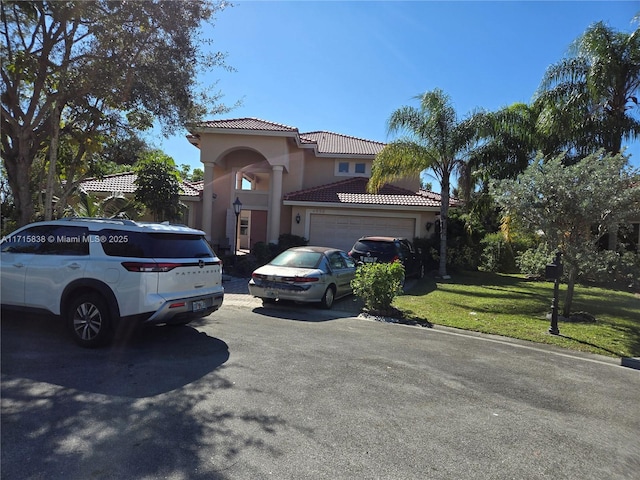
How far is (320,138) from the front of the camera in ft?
82.2

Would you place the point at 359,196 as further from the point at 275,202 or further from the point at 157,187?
the point at 157,187

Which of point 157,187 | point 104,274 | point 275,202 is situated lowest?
point 104,274

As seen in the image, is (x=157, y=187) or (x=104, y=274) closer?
(x=104, y=274)

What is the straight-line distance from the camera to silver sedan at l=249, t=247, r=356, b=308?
9.35 meters

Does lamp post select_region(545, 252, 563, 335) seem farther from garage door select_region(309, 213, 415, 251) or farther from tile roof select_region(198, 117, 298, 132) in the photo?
tile roof select_region(198, 117, 298, 132)

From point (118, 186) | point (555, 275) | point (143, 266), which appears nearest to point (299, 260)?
point (143, 266)

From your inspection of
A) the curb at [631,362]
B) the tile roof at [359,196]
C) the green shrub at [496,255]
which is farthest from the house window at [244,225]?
the curb at [631,362]

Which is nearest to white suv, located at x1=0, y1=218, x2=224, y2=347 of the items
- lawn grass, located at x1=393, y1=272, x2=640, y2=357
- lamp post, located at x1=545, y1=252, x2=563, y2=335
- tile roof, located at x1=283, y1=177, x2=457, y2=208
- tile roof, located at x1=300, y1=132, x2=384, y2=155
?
lawn grass, located at x1=393, y1=272, x2=640, y2=357

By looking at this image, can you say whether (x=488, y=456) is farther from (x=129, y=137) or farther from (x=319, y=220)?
(x=319, y=220)

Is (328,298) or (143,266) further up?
(143,266)

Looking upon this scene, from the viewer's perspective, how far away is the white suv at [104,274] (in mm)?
5562

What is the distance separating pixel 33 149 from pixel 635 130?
65.6 feet

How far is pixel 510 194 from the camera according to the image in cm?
923

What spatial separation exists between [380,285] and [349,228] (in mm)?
10404
